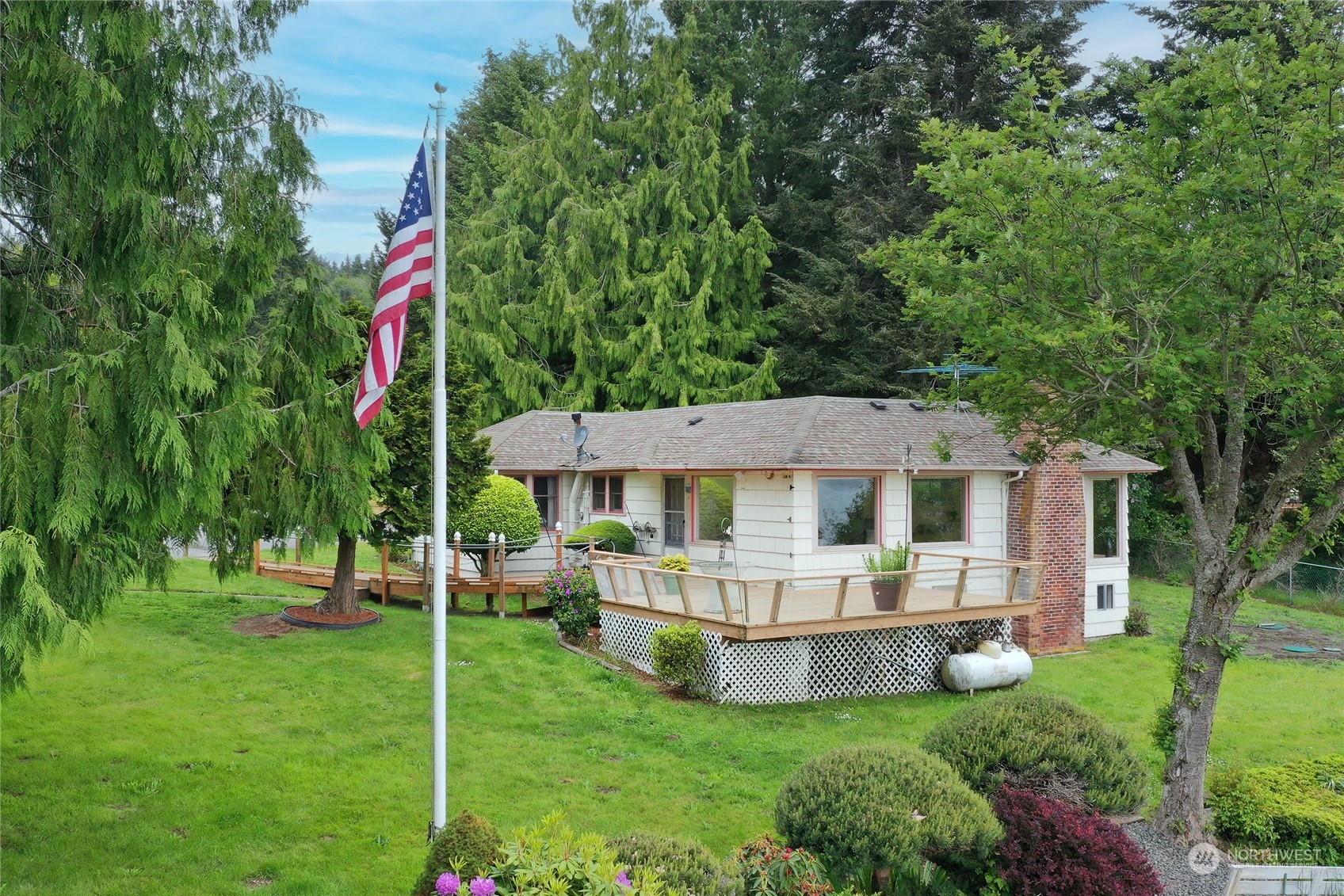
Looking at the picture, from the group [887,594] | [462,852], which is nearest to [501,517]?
[887,594]

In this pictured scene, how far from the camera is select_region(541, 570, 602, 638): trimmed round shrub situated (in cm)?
1620

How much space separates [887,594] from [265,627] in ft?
33.4

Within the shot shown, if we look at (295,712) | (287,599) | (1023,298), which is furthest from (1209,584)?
(287,599)

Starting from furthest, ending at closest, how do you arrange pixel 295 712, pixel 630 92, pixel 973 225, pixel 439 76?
pixel 630 92 < pixel 295 712 < pixel 973 225 < pixel 439 76

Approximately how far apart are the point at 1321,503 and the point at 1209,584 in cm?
121

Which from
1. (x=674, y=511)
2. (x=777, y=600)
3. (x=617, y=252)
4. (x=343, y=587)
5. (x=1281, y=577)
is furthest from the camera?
(x=617, y=252)

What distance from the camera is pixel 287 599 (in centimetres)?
1847

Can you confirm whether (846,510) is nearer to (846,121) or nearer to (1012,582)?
(1012,582)

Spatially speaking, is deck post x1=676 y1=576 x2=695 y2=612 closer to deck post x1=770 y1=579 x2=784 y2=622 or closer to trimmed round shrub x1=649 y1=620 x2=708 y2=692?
trimmed round shrub x1=649 y1=620 x2=708 y2=692

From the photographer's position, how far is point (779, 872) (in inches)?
240

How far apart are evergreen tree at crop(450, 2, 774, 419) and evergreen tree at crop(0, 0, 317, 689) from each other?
25039 millimetres

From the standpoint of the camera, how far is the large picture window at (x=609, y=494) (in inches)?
Result: 830

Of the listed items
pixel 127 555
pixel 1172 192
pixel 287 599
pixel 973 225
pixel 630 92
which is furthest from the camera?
pixel 630 92

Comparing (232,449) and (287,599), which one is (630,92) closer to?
(287,599)
